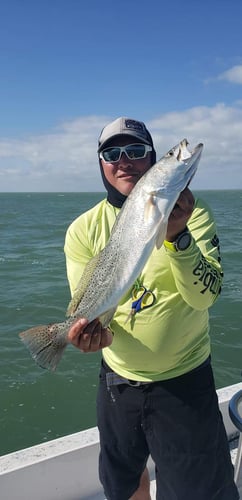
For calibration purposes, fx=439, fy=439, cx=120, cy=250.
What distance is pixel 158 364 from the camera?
2.82 m

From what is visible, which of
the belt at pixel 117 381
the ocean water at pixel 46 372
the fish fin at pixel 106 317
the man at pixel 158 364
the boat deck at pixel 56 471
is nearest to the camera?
the fish fin at pixel 106 317

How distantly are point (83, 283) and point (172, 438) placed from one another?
113cm

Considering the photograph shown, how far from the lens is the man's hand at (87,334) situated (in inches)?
103

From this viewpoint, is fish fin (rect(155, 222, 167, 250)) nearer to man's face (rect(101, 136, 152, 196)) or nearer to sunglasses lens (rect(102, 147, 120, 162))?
man's face (rect(101, 136, 152, 196))

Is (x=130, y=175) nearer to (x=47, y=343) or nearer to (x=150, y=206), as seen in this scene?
(x=150, y=206)

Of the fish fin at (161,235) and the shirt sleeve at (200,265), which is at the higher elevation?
the fish fin at (161,235)

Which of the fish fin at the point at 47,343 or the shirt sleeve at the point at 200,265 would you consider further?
the fish fin at the point at 47,343

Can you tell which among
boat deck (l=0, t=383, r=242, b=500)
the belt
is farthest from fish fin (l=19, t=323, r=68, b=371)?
boat deck (l=0, t=383, r=242, b=500)

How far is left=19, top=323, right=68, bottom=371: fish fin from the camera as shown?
2.70 m

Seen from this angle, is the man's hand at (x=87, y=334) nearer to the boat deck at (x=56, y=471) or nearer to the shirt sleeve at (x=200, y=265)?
the shirt sleeve at (x=200, y=265)

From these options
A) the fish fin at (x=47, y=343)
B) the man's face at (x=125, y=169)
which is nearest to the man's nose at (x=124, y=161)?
the man's face at (x=125, y=169)

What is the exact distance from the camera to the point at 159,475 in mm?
Result: 2902

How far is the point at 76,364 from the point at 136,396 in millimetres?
5260

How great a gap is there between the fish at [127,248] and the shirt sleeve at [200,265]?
0.69ft
